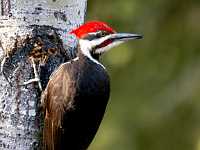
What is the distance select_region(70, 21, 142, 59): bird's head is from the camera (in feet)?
18.4

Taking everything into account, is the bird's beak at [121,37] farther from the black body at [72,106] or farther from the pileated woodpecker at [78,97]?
the black body at [72,106]

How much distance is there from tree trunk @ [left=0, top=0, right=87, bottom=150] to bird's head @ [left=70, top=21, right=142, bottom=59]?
12 cm

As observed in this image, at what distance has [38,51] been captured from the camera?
5676 millimetres

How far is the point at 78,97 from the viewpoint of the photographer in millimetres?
5625

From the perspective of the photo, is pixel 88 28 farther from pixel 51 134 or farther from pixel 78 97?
pixel 51 134

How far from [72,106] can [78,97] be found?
7 centimetres

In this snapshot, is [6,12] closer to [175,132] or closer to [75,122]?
[75,122]

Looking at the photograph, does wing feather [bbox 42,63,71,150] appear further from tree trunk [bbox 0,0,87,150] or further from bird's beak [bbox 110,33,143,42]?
bird's beak [bbox 110,33,143,42]

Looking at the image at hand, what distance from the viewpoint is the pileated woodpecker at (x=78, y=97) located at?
18.4 feet

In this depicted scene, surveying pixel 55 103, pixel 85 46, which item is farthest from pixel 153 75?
pixel 55 103

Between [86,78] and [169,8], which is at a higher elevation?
[86,78]

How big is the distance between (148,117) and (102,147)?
53 cm

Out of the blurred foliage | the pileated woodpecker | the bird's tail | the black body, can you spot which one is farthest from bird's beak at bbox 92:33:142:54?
the blurred foliage

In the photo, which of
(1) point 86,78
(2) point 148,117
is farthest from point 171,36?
(1) point 86,78
